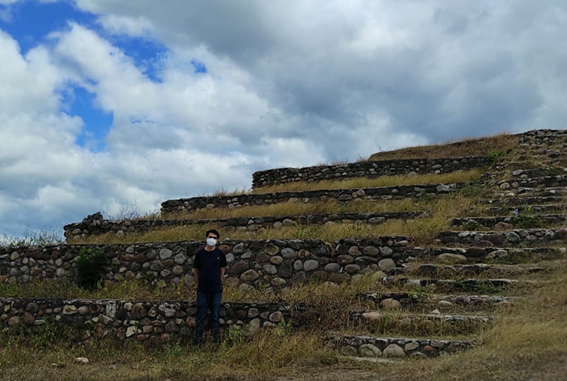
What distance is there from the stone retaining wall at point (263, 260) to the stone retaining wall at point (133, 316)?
5.30ft

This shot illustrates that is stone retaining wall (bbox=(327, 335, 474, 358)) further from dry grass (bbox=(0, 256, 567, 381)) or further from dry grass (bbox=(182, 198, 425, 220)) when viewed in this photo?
dry grass (bbox=(182, 198, 425, 220))

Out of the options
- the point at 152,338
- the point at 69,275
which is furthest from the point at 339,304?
the point at 69,275

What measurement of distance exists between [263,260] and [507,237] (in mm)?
4566

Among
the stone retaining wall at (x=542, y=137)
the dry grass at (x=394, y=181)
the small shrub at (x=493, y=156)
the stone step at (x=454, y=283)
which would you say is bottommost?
the stone step at (x=454, y=283)

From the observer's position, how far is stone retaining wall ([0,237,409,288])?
9.17 m

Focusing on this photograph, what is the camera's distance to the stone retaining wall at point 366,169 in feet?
51.5

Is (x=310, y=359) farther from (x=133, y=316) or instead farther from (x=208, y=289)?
(x=133, y=316)

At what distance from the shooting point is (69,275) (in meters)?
11.2

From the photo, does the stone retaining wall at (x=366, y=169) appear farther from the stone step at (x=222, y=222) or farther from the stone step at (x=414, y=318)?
the stone step at (x=414, y=318)

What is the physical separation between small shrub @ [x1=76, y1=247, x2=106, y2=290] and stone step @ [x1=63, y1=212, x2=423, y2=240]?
2.93m

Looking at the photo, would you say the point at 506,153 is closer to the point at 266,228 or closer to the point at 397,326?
the point at 266,228

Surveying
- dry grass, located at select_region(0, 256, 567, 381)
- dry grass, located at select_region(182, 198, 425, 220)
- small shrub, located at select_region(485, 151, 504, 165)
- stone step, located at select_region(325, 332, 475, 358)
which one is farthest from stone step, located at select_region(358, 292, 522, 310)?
small shrub, located at select_region(485, 151, 504, 165)

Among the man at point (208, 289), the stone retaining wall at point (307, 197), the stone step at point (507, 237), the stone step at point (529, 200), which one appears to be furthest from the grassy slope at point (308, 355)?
the stone retaining wall at point (307, 197)

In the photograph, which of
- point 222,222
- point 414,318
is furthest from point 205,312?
point 222,222
